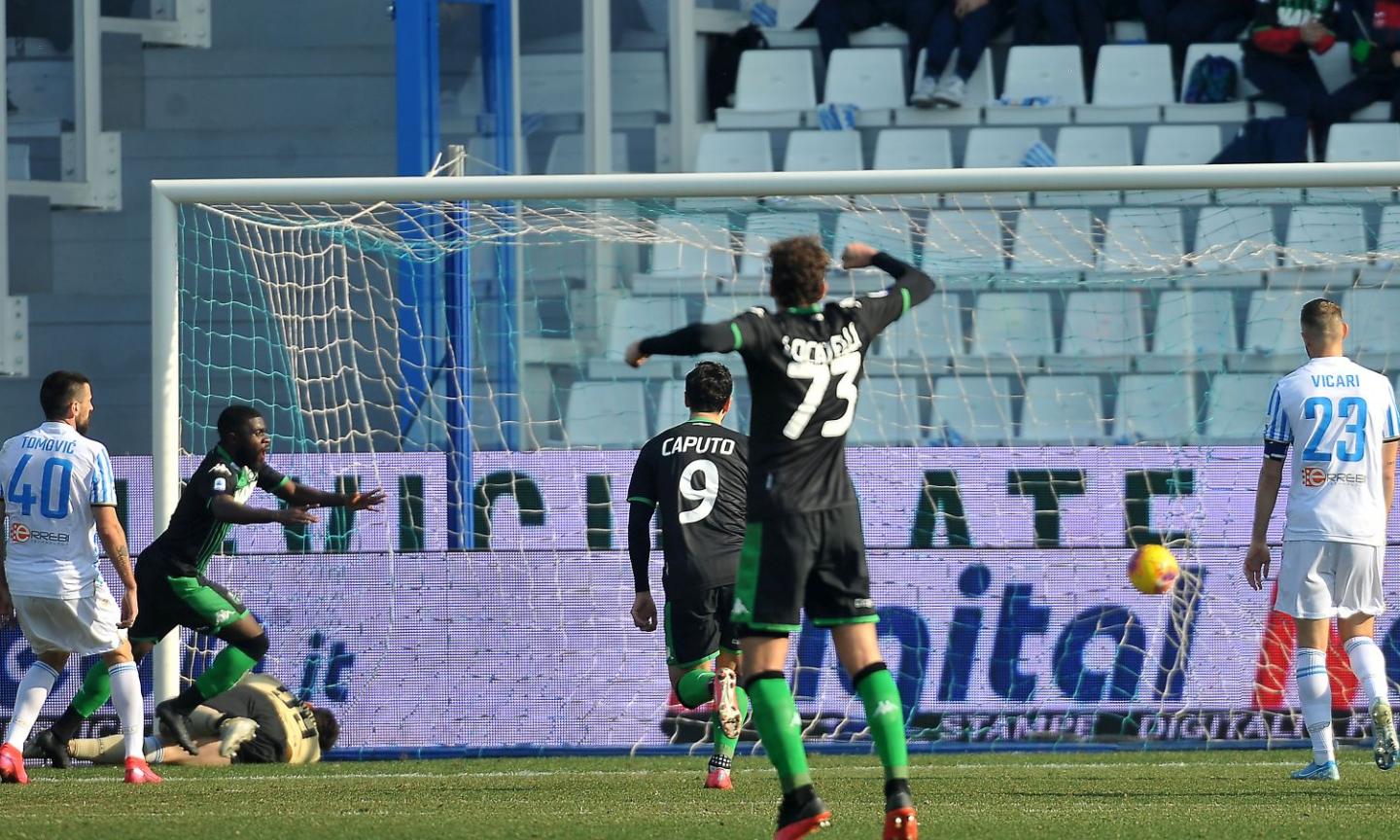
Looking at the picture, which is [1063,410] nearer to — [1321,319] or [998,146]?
[1321,319]

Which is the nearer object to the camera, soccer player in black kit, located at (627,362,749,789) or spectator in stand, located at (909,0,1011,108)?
soccer player in black kit, located at (627,362,749,789)

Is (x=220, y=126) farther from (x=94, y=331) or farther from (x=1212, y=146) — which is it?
(x=1212, y=146)

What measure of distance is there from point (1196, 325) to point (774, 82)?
5839 millimetres

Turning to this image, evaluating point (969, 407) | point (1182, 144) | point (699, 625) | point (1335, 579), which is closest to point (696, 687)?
point (699, 625)

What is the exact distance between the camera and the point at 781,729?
555 cm

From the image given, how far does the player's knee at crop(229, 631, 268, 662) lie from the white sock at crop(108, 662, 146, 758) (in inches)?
24.2

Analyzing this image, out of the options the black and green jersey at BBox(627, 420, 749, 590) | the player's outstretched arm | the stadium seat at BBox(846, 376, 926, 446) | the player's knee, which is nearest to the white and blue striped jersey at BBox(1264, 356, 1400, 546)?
the black and green jersey at BBox(627, 420, 749, 590)

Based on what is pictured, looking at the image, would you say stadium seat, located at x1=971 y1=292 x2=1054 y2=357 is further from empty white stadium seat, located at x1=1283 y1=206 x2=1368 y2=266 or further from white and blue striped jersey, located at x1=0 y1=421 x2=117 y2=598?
white and blue striped jersey, located at x1=0 y1=421 x2=117 y2=598

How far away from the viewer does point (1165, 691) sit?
953 cm

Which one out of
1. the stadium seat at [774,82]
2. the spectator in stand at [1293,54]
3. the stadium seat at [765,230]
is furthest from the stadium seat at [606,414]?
the spectator in stand at [1293,54]

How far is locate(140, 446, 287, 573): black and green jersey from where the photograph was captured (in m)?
8.73

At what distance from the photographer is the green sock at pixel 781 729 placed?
5492 mm

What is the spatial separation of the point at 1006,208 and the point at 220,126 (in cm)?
797

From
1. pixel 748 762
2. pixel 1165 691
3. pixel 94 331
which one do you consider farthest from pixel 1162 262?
pixel 94 331
